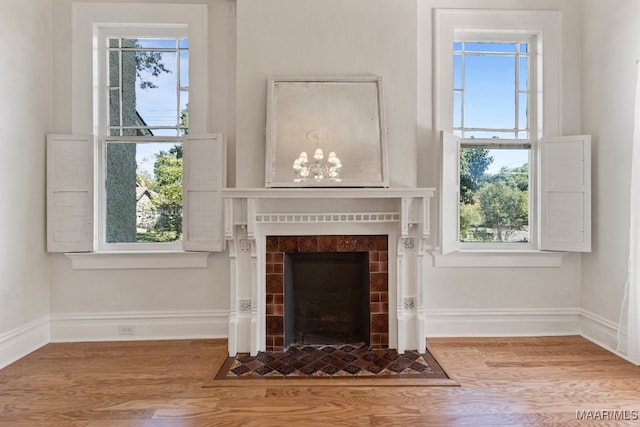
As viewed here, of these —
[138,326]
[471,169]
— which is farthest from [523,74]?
[138,326]

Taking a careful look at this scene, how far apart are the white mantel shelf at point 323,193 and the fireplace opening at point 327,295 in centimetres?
58

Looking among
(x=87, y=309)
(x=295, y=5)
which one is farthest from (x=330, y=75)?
(x=87, y=309)

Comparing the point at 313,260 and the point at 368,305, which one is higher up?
the point at 313,260

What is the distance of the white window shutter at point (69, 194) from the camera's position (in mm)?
2844

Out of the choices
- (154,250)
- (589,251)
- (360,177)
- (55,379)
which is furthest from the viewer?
(154,250)

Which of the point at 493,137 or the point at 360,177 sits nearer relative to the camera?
the point at 360,177

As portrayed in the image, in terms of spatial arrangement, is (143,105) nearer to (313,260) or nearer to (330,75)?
(330,75)

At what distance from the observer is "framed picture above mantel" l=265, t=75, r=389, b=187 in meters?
2.65

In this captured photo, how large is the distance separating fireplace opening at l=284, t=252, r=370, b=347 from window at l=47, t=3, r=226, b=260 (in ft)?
2.44

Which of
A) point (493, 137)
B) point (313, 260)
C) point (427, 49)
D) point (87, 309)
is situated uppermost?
point (427, 49)

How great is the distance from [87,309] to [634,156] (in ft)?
14.5

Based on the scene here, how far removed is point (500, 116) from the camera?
10.3 ft

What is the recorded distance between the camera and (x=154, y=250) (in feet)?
10.00

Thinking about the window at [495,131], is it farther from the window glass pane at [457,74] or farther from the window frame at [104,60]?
the window frame at [104,60]
